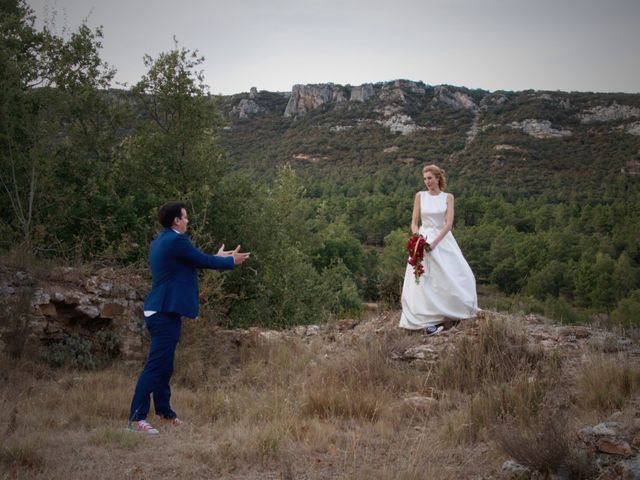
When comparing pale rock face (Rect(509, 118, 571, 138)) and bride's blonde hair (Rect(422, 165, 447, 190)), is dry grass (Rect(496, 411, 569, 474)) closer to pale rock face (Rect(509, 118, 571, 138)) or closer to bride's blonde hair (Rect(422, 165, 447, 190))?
bride's blonde hair (Rect(422, 165, 447, 190))

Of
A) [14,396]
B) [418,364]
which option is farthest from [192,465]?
[418,364]

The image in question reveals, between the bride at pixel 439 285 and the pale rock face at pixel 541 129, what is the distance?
3006 inches

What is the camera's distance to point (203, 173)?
13711 mm

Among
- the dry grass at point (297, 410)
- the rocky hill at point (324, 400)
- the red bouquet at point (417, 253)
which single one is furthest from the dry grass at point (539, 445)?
the red bouquet at point (417, 253)

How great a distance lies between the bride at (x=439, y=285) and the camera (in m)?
7.46

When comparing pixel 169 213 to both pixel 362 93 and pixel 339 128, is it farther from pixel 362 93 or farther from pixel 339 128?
pixel 362 93

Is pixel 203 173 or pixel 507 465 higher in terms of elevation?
pixel 203 173

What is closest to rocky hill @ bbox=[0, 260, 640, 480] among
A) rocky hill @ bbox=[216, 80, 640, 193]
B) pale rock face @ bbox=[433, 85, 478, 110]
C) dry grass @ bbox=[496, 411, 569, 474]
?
Answer: dry grass @ bbox=[496, 411, 569, 474]

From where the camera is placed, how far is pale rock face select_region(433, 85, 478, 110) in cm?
9475

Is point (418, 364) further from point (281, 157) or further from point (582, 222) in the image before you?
point (281, 157)

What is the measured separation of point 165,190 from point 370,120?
78201 millimetres

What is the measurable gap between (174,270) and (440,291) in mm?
3985

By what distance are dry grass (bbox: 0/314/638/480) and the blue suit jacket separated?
1084 millimetres

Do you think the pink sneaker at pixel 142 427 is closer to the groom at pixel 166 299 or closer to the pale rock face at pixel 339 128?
the groom at pixel 166 299
